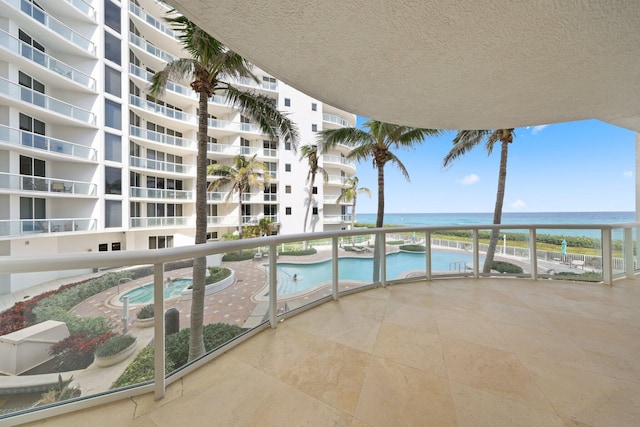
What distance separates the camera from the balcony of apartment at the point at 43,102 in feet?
34.0

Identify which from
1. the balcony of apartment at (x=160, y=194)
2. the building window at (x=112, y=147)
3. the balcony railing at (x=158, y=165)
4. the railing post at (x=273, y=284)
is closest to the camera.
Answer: the railing post at (x=273, y=284)

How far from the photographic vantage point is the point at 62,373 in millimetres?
1581

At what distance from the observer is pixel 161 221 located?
17.5 metres

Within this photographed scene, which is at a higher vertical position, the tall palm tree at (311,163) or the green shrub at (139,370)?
the tall palm tree at (311,163)

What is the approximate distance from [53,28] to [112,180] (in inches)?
330

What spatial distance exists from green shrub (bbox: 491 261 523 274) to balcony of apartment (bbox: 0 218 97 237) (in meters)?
19.8

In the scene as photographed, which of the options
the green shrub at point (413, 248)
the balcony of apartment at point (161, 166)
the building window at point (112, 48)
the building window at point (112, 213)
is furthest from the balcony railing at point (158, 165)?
the green shrub at point (413, 248)

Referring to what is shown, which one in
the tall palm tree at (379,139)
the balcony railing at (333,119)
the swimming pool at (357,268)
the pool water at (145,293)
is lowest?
the swimming pool at (357,268)

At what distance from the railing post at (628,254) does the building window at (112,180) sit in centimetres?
2275

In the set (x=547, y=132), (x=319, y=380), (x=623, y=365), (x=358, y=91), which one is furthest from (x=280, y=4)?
(x=547, y=132)

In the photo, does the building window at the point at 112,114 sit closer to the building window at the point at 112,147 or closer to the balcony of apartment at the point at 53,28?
the building window at the point at 112,147

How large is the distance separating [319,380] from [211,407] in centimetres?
88

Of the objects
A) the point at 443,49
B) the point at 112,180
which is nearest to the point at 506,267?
the point at 443,49

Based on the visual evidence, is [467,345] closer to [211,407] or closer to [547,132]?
[211,407]
